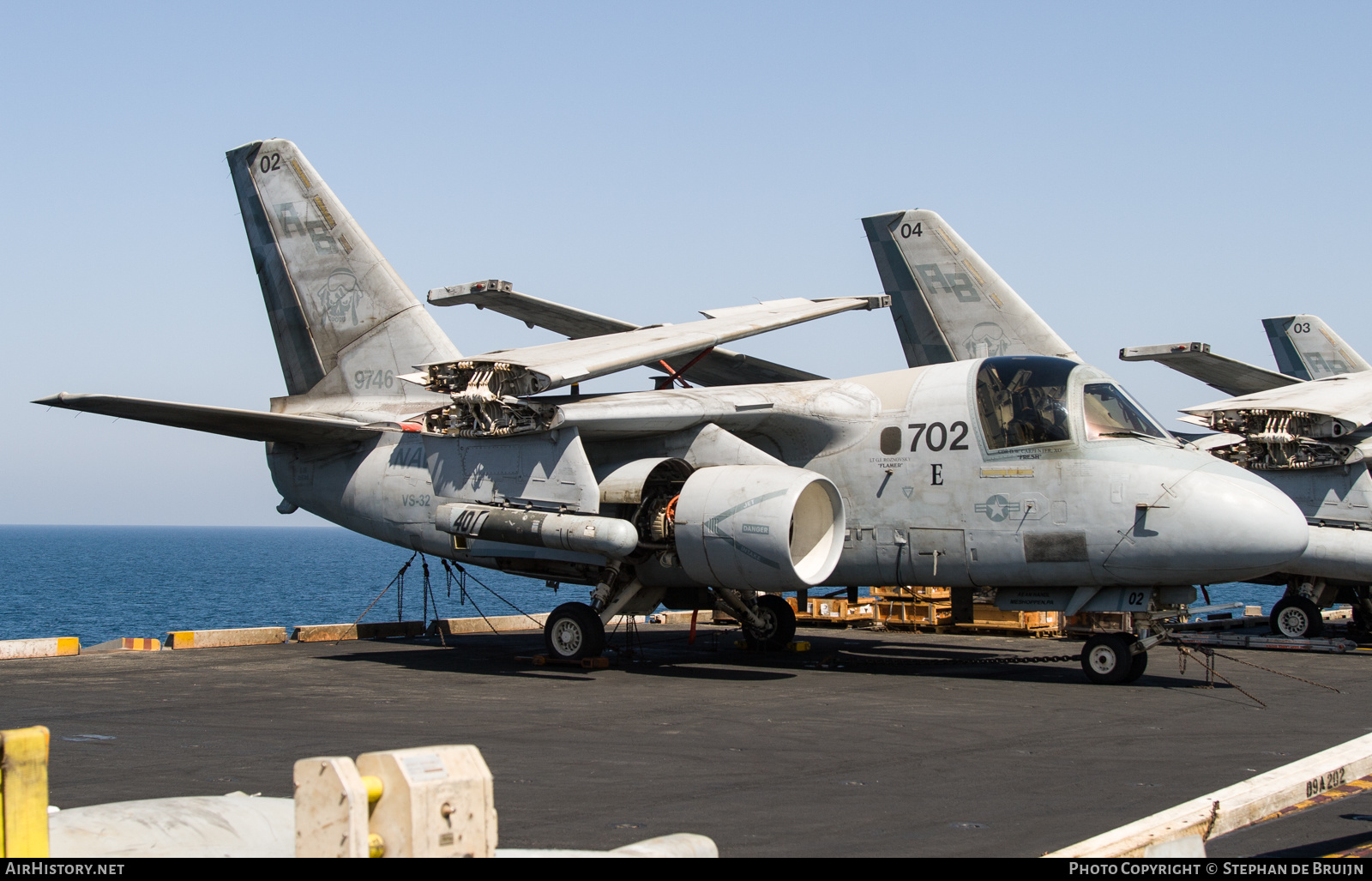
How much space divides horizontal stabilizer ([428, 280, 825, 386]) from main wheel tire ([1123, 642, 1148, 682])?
6.50m

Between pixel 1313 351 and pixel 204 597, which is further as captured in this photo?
pixel 204 597

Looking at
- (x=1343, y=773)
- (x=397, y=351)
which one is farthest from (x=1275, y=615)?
(x=1343, y=773)

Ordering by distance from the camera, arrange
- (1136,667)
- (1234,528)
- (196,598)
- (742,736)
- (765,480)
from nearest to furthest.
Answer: (742,736) → (1234,528) → (765,480) → (1136,667) → (196,598)

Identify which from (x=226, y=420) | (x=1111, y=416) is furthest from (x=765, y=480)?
(x=226, y=420)

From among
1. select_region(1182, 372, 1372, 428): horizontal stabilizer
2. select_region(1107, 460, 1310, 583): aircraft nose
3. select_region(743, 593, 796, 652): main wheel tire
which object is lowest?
select_region(743, 593, 796, 652): main wheel tire

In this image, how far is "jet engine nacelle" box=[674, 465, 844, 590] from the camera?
13508mm

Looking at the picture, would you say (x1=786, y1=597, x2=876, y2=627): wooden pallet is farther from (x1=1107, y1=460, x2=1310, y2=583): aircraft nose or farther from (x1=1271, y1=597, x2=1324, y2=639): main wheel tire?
(x1=1107, y1=460, x2=1310, y2=583): aircraft nose

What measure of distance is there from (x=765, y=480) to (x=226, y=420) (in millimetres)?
7548

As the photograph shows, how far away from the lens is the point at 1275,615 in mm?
20953

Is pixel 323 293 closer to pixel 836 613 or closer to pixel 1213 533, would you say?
pixel 836 613

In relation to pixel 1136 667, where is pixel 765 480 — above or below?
above

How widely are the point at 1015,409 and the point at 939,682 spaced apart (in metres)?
3.30

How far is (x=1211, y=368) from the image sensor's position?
22.9 metres

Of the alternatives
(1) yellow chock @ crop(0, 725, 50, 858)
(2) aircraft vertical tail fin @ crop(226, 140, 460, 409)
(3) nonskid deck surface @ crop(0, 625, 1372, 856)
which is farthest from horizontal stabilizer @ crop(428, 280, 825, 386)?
(1) yellow chock @ crop(0, 725, 50, 858)
